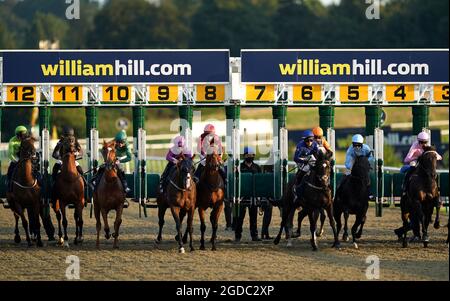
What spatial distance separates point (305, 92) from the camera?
2081 centimetres

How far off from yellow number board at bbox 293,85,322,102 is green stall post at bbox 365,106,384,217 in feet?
3.04

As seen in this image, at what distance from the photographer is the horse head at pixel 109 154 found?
1889 cm

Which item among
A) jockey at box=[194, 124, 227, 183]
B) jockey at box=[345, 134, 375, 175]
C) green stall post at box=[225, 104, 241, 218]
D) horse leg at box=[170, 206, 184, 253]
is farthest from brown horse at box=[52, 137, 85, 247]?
jockey at box=[345, 134, 375, 175]

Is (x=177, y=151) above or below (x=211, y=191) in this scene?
above

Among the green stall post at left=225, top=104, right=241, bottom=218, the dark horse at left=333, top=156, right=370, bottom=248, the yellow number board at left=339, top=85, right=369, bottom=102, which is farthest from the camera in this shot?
the yellow number board at left=339, top=85, right=369, bottom=102

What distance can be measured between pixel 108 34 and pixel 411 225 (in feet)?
205

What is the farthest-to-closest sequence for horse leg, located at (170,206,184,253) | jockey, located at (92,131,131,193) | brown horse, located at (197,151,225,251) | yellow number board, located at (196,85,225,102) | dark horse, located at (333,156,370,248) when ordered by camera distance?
yellow number board, located at (196,85,225,102)
jockey, located at (92,131,131,193)
dark horse, located at (333,156,370,248)
brown horse, located at (197,151,225,251)
horse leg, located at (170,206,184,253)

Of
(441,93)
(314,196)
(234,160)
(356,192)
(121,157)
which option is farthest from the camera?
(441,93)

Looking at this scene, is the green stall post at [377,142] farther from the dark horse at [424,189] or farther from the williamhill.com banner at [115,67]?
Answer: the williamhill.com banner at [115,67]

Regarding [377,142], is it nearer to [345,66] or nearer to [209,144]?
[345,66]

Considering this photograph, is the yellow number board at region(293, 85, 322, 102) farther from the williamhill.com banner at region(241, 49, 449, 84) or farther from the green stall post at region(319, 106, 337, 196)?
the green stall post at region(319, 106, 337, 196)

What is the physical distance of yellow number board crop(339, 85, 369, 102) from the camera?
2086cm

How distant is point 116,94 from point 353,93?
376 centimetres

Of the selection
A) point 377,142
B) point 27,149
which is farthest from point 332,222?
point 27,149
